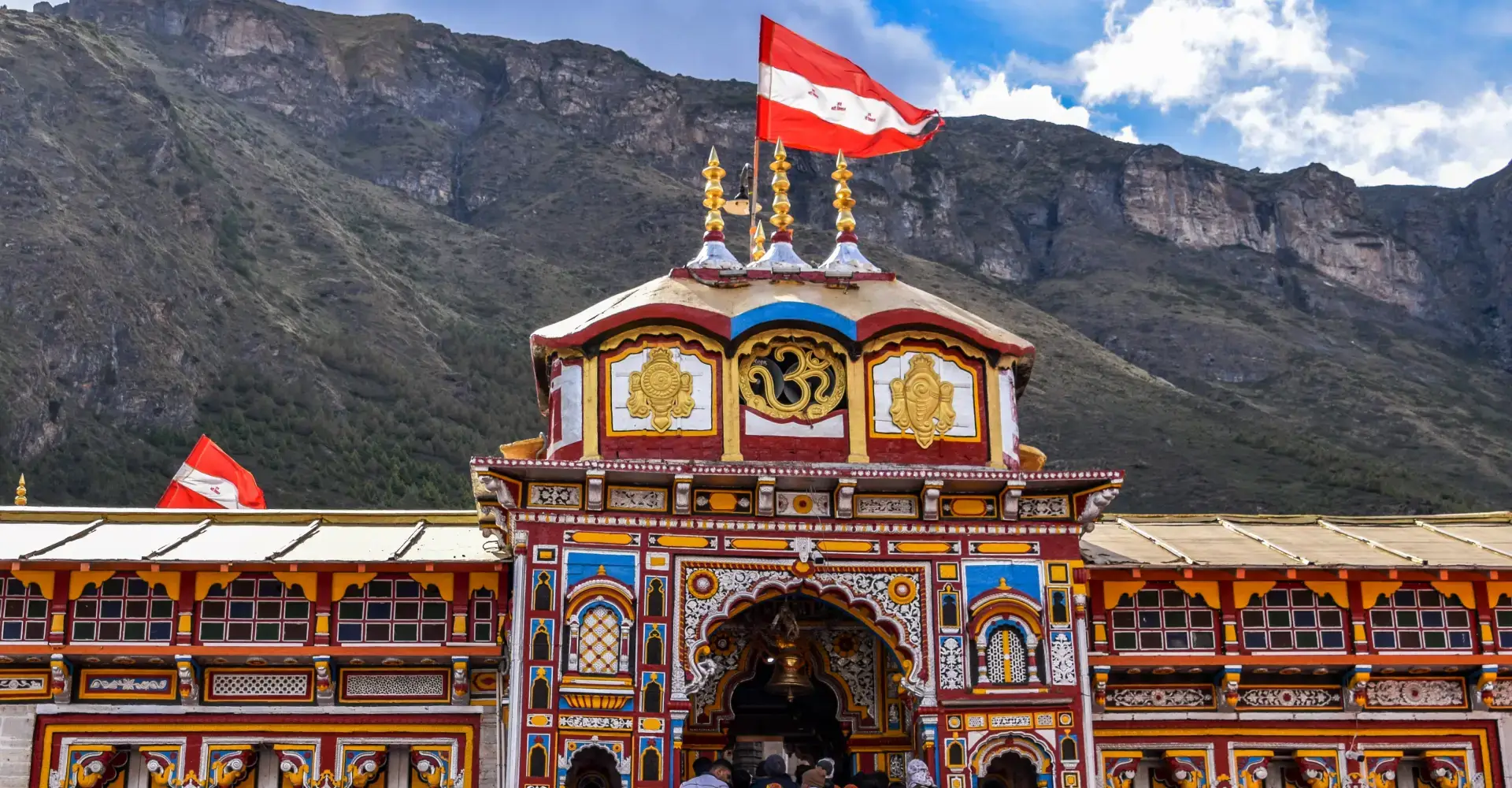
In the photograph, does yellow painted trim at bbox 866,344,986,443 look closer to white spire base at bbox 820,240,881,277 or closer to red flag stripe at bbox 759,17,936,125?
white spire base at bbox 820,240,881,277

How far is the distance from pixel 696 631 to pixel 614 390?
3.10 m

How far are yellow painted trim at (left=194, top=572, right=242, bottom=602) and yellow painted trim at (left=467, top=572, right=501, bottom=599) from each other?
275 cm

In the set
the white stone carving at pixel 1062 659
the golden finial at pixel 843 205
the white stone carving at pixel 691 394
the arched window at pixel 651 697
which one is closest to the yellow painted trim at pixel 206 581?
the white stone carving at pixel 691 394

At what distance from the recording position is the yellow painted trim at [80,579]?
18.4 m

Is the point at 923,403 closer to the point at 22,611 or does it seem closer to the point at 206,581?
the point at 206,581

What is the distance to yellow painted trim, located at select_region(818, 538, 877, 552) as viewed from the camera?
726 inches

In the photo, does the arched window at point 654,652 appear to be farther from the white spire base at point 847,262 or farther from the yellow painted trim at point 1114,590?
the yellow painted trim at point 1114,590

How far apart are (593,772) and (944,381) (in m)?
6.40

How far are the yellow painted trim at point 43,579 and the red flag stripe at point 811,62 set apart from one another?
1124 cm

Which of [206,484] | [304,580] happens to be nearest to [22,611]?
[304,580]

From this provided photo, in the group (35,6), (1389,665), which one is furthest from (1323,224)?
(1389,665)

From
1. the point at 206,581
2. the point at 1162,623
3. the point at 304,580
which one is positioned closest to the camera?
the point at 206,581

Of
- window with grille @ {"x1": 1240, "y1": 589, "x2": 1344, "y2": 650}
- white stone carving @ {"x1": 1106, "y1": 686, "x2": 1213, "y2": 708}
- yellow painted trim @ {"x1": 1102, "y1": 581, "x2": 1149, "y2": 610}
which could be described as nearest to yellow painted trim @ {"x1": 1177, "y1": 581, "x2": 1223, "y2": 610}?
window with grille @ {"x1": 1240, "y1": 589, "x2": 1344, "y2": 650}

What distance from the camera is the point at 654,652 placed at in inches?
698
